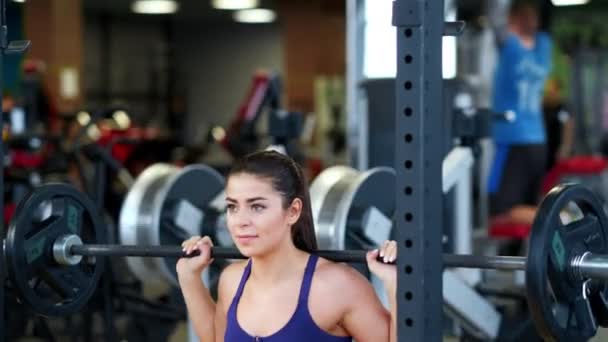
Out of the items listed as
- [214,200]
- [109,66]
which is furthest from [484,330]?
[109,66]

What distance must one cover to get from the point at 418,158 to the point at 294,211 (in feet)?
1.46

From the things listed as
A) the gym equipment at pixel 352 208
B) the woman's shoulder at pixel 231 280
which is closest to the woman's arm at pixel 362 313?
the woman's shoulder at pixel 231 280

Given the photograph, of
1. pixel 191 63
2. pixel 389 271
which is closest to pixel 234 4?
pixel 191 63

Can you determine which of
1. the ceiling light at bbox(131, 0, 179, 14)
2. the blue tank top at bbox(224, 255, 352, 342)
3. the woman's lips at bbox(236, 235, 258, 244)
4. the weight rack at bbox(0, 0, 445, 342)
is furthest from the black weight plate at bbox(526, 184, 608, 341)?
the ceiling light at bbox(131, 0, 179, 14)

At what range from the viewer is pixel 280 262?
89.3 inches

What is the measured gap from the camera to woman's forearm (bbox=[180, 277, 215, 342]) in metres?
2.39

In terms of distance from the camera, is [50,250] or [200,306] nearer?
[200,306]

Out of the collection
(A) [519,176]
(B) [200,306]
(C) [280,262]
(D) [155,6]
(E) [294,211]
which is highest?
(D) [155,6]

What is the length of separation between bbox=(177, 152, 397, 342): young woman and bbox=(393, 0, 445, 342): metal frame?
21 cm

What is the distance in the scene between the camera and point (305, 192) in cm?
230

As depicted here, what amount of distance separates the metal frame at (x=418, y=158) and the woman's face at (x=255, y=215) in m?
0.36

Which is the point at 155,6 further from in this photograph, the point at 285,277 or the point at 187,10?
the point at 285,277

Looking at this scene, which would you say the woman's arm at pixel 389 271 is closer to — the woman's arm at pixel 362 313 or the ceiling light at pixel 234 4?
the woman's arm at pixel 362 313

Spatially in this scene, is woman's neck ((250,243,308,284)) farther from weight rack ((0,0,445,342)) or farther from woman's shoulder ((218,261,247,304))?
weight rack ((0,0,445,342))
